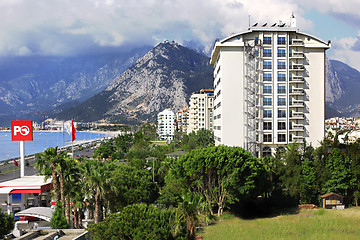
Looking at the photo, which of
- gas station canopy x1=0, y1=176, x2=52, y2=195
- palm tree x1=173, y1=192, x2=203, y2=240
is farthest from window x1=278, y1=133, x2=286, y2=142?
palm tree x1=173, y1=192, x2=203, y2=240

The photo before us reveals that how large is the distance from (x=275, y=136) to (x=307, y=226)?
33.1m

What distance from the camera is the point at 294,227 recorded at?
4325 cm

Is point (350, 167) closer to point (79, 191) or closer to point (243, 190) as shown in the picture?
point (243, 190)

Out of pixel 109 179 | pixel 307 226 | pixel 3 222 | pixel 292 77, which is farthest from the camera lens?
pixel 292 77

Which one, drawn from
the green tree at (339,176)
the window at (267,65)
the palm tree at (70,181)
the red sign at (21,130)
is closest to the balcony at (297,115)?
the window at (267,65)

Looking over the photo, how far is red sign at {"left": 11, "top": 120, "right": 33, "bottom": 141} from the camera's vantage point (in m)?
59.4

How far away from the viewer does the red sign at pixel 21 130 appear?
59.4 m

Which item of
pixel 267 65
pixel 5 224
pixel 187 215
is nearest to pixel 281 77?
pixel 267 65

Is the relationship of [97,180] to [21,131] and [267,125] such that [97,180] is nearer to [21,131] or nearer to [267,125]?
[21,131]

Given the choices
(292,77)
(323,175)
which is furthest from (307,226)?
(292,77)

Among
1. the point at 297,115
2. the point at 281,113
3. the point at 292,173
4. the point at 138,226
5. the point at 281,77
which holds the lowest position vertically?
the point at 138,226

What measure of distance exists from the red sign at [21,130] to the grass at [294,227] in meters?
35.6

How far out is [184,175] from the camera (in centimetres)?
5203

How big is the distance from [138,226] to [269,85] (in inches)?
2106
